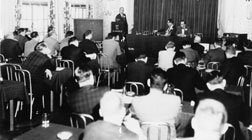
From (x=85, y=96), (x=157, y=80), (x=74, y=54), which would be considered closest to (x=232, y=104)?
(x=157, y=80)

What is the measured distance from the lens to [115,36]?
7219 millimetres

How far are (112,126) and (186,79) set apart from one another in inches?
84.4

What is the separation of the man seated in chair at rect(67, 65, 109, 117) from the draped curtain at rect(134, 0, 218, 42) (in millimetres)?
7708

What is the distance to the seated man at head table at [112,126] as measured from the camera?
2.12m

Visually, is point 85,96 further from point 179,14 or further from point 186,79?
point 179,14

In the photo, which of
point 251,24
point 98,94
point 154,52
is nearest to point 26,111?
point 98,94

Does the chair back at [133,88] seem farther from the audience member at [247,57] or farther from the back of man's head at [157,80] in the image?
the audience member at [247,57]

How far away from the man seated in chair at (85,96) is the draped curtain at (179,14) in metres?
7.71

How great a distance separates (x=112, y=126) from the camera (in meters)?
2.14

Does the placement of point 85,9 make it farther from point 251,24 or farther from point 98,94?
point 98,94

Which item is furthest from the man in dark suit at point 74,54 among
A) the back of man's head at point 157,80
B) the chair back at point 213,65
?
the back of man's head at point 157,80

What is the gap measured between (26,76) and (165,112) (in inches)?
105

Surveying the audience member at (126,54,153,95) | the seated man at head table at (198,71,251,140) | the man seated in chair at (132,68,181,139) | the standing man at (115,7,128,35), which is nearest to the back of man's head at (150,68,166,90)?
the man seated in chair at (132,68,181,139)

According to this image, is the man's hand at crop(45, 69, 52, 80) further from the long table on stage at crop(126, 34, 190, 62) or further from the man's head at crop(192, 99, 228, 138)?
the long table on stage at crop(126, 34, 190, 62)
